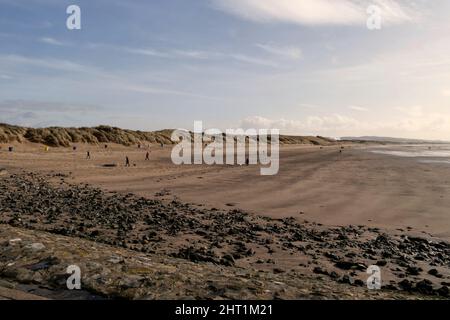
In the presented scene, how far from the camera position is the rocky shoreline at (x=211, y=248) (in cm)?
702

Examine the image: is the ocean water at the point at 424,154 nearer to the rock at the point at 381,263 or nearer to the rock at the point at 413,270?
the rock at the point at 381,263

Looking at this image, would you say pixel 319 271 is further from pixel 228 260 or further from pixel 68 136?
pixel 68 136

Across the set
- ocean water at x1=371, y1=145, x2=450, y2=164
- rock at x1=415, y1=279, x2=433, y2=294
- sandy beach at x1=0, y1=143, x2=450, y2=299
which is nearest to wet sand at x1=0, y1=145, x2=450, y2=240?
sandy beach at x1=0, y1=143, x2=450, y2=299

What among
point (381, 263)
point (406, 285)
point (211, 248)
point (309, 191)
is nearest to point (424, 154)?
point (309, 191)

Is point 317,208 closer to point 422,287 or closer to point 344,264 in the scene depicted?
point 344,264

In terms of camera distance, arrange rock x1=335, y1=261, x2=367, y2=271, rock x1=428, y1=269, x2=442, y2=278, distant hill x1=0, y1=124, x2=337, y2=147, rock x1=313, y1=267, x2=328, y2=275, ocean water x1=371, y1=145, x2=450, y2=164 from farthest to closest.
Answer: distant hill x1=0, y1=124, x2=337, y2=147 → ocean water x1=371, y1=145, x2=450, y2=164 → rock x1=335, y1=261, x2=367, y2=271 → rock x1=428, y1=269, x2=442, y2=278 → rock x1=313, y1=267, x2=328, y2=275

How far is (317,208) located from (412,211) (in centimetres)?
385

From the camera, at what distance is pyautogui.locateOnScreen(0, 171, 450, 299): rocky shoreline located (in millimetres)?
7023

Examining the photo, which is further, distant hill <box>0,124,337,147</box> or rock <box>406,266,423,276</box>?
distant hill <box>0,124,337,147</box>

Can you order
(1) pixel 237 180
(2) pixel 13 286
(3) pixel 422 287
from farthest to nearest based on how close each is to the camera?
(1) pixel 237 180 < (3) pixel 422 287 < (2) pixel 13 286

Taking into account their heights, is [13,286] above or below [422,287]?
above

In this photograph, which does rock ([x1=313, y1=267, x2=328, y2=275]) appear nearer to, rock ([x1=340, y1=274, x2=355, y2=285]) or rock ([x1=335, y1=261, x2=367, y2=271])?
rock ([x1=340, y1=274, x2=355, y2=285])

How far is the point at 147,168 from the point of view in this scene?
34.9 metres
